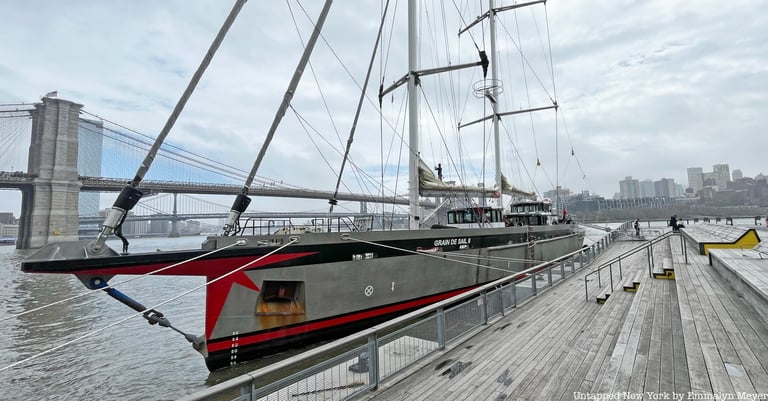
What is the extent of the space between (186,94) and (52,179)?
57265mm

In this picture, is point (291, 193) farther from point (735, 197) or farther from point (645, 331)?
point (735, 197)

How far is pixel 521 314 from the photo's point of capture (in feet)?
22.7

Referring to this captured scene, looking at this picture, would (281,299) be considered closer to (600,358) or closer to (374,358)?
(374,358)

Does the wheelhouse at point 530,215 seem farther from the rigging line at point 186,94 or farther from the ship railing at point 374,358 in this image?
the rigging line at point 186,94

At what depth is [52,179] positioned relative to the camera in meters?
46.0

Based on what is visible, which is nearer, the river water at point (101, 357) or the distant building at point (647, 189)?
the river water at point (101, 357)

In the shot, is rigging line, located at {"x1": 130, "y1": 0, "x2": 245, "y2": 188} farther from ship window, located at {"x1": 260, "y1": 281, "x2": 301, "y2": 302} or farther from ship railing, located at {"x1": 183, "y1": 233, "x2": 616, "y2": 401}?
ship railing, located at {"x1": 183, "y1": 233, "x2": 616, "y2": 401}

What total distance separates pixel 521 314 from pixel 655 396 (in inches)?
149

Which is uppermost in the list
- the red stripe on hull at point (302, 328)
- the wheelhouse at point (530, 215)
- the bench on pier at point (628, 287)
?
the wheelhouse at point (530, 215)

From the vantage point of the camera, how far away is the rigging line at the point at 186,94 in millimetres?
6789

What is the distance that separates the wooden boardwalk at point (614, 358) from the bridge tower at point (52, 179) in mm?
61476

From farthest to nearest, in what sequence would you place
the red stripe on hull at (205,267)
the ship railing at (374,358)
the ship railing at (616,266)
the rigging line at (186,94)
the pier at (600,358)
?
the ship railing at (616,266)
the rigging line at (186,94)
the red stripe on hull at (205,267)
the pier at (600,358)
the ship railing at (374,358)

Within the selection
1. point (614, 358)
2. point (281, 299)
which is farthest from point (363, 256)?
point (614, 358)

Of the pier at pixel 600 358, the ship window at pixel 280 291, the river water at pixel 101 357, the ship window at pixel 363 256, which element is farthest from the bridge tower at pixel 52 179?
the pier at pixel 600 358
